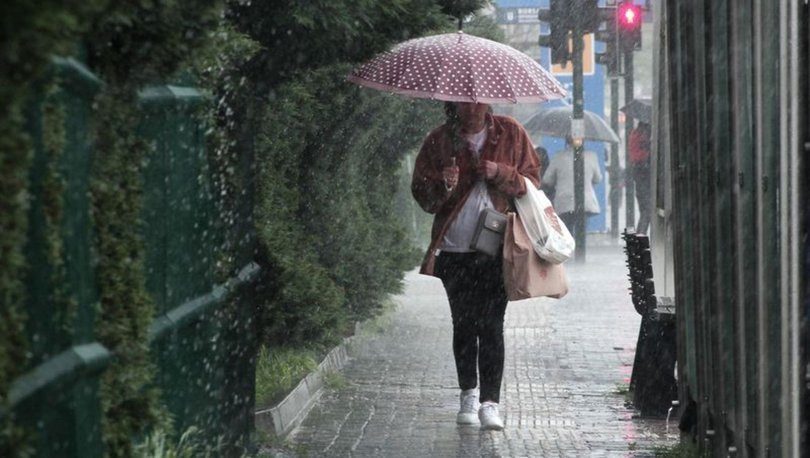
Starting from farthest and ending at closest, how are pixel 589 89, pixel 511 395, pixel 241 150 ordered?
pixel 589 89 < pixel 511 395 < pixel 241 150

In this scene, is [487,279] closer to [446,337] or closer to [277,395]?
[277,395]

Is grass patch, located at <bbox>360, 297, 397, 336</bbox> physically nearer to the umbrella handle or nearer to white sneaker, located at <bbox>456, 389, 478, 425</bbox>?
white sneaker, located at <bbox>456, 389, 478, 425</bbox>

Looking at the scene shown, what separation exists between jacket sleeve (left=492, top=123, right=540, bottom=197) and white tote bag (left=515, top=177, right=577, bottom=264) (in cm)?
4

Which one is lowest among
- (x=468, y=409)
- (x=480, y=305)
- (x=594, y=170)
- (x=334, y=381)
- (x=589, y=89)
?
(x=594, y=170)

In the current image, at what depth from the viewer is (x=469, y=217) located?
8.78m

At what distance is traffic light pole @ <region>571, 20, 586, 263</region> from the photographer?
944 inches

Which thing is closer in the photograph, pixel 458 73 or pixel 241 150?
pixel 241 150

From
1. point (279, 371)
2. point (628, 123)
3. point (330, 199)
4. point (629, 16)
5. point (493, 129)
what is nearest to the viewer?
point (493, 129)

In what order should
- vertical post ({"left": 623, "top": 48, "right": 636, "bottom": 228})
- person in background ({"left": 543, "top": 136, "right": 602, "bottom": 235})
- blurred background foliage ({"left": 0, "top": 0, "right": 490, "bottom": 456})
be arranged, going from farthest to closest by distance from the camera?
1. vertical post ({"left": 623, "top": 48, "right": 636, "bottom": 228})
2. person in background ({"left": 543, "top": 136, "right": 602, "bottom": 235})
3. blurred background foliage ({"left": 0, "top": 0, "right": 490, "bottom": 456})

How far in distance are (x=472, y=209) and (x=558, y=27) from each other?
15695 mm

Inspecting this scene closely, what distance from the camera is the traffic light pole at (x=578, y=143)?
23969 millimetres

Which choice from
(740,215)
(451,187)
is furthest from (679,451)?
(740,215)

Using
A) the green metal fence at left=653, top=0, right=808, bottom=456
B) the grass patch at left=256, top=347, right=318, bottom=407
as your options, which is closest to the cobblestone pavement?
the grass patch at left=256, top=347, right=318, bottom=407

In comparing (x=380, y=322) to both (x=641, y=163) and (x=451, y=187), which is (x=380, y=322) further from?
(x=641, y=163)
